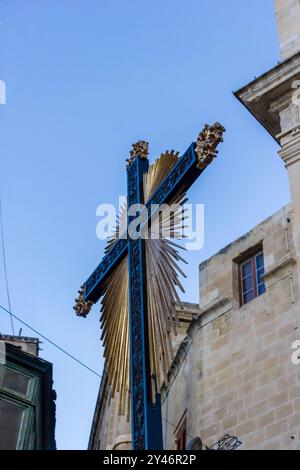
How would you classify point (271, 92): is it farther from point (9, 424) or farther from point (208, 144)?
point (9, 424)

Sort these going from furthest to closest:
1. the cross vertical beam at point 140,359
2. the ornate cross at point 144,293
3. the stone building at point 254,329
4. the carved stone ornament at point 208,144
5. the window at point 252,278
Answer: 1. the window at point 252,278
2. the stone building at point 254,329
3. the carved stone ornament at point 208,144
4. the ornate cross at point 144,293
5. the cross vertical beam at point 140,359

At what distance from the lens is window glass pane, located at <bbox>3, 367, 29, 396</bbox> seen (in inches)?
381

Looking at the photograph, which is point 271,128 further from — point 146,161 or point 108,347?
point 108,347

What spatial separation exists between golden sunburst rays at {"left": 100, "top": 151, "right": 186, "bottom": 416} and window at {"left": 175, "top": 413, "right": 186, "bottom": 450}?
4077mm

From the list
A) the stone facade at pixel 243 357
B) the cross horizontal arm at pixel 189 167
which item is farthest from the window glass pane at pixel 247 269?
the cross horizontal arm at pixel 189 167

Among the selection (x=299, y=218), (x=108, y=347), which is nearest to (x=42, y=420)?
(x=108, y=347)

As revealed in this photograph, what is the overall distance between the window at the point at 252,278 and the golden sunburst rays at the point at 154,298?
3.54m

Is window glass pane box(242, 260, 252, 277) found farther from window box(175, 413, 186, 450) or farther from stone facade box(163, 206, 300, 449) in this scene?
window box(175, 413, 186, 450)

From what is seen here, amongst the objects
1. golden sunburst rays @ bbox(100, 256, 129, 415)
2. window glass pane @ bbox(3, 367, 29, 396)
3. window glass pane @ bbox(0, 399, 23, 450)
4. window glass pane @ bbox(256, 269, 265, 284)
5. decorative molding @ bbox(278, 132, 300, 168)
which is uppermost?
decorative molding @ bbox(278, 132, 300, 168)

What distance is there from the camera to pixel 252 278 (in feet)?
46.8

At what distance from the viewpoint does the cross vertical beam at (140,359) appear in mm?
8680

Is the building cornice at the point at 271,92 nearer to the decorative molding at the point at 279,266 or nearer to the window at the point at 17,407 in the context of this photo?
the decorative molding at the point at 279,266

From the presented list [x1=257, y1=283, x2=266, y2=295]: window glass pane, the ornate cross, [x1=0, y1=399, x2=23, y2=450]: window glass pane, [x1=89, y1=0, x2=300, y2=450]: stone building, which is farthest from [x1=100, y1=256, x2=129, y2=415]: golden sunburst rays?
[x1=257, y1=283, x2=266, y2=295]: window glass pane
